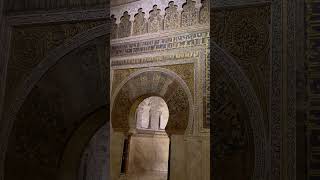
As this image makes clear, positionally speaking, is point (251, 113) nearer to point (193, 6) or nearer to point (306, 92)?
point (306, 92)

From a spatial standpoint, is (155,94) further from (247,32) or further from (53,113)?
(53,113)

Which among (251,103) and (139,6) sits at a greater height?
(139,6)

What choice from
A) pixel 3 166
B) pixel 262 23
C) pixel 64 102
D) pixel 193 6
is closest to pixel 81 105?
pixel 64 102

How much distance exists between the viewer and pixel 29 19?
17.1ft

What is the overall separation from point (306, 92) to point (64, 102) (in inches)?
104

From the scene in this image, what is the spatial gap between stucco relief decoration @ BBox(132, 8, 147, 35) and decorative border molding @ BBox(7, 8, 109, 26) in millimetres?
428

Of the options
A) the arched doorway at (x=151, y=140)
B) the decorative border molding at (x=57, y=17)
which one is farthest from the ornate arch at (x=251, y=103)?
the arched doorway at (x=151, y=140)

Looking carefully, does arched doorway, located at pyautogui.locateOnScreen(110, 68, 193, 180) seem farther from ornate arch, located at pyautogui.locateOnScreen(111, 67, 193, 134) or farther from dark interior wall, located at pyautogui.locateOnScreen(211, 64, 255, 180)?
dark interior wall, located at pyautogui.locateOnScreen(211, 64, 255, 180)

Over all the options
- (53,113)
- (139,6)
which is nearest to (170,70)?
(139,6)

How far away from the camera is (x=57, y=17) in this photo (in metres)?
5.11

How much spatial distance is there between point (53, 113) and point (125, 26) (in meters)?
1.35

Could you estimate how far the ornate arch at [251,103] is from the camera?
13.4 feet

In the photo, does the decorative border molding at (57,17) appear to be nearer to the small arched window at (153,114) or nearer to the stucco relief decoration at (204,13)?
the stucco relief decoration at (204,13)

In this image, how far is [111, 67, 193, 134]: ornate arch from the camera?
13.8ft
